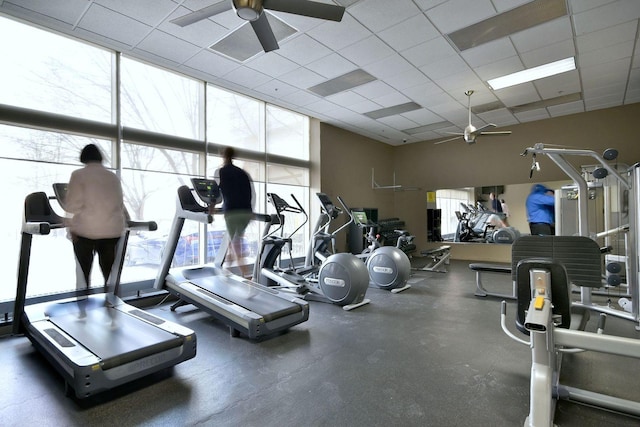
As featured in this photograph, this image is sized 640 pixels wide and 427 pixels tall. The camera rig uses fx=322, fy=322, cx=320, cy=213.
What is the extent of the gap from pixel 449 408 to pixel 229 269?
3.00m

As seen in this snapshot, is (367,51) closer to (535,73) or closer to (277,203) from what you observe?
(277,203)

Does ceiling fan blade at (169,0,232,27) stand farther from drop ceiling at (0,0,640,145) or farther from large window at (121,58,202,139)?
large window at (121,58,202,139)

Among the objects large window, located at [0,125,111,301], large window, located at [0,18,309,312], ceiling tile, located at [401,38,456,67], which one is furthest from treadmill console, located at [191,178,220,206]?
ceiling tile, located at [401,38,456,67]

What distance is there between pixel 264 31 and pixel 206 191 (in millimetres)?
1724

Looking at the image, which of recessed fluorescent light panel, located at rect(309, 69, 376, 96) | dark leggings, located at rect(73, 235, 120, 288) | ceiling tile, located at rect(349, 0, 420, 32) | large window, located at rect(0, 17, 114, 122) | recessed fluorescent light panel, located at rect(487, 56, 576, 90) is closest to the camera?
dark leggings, located at rect(73, 235, 120, 288)

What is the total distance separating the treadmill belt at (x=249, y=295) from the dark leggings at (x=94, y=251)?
96 centimetres

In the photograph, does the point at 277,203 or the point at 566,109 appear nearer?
the point at 277,203

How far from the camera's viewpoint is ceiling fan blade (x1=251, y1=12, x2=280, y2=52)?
8.48 ft

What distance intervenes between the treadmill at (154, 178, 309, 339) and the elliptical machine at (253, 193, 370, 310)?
0.56m

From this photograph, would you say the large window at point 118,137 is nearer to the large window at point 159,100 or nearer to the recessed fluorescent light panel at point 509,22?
the large window at point 159,100

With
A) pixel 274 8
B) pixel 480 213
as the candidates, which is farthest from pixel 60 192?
pixel 480 213

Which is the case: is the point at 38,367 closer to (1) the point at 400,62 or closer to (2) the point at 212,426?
(2) the point at 212,426

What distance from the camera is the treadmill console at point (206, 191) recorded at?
351cm

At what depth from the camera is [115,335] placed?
93.8 inches
